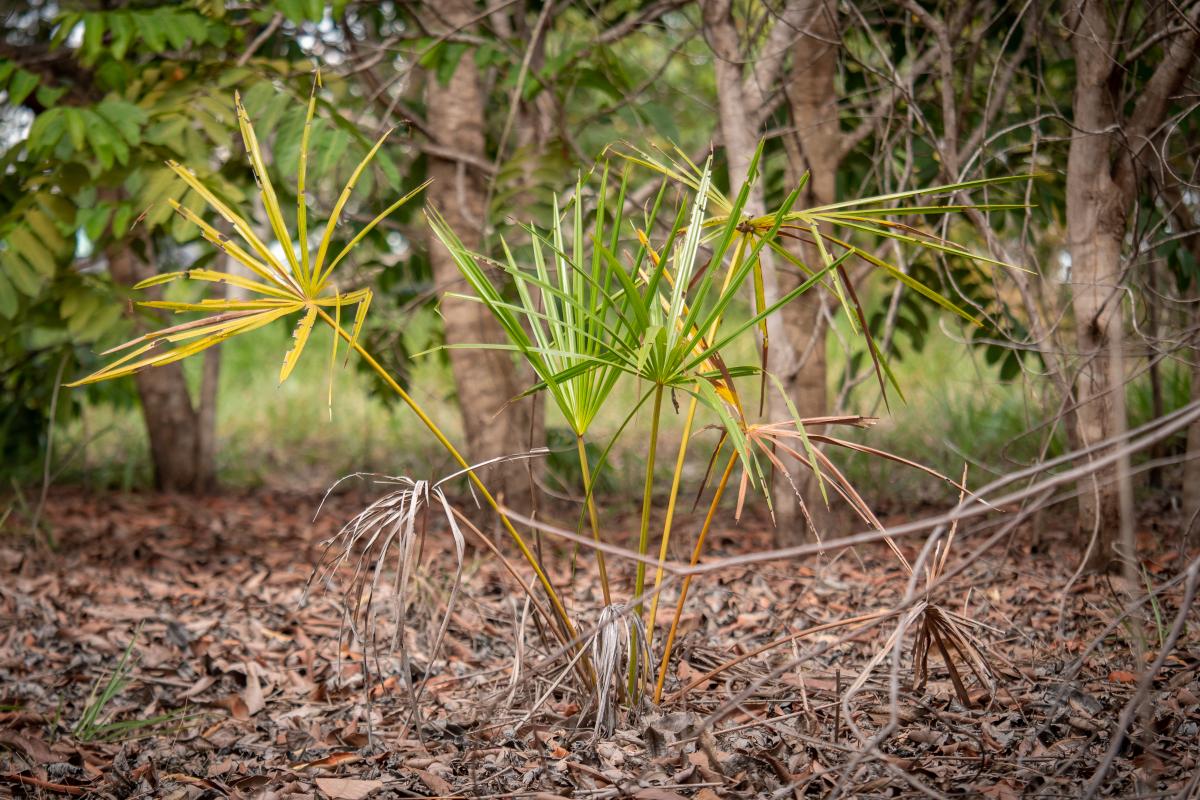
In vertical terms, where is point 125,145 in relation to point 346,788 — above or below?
above

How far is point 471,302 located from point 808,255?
1.35m

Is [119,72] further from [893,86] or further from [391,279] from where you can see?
[893,86]

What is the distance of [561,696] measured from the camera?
2.18m

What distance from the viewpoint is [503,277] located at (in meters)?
3.62

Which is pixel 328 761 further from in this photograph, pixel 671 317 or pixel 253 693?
pixel 671 317

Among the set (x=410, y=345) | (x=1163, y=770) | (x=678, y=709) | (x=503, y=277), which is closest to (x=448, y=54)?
(x=503, y=277)

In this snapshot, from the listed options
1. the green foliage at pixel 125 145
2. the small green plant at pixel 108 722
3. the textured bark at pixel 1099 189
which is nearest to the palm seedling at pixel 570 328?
the small green plant at pixel 108 722

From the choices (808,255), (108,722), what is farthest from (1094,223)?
(108,722)

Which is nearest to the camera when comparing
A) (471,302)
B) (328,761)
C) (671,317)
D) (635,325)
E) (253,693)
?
(671,317)

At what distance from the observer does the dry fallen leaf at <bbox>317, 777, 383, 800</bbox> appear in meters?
1.83

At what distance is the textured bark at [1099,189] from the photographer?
8.71ft

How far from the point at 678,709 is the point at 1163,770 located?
2.85 ft

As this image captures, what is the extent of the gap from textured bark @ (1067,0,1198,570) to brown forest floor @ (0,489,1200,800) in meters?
0.51

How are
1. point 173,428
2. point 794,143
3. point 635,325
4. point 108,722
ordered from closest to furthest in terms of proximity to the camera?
point 635,325
point 108,722
point 794,143
point 173,428
